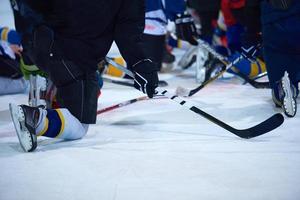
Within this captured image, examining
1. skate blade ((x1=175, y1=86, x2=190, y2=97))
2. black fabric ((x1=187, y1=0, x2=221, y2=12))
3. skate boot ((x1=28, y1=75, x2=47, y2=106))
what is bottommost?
skate blade ((x1=175, y1=86, x2=190, y2=97))

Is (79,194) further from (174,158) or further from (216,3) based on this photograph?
(216,3)

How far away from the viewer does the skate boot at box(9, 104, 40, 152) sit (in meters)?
1.47

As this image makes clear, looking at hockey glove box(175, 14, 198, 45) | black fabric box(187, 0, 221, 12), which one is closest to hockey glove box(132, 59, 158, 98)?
hockey glove box(175, 14, 198, 45)

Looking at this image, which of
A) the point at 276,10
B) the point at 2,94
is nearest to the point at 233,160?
the point at 276,10

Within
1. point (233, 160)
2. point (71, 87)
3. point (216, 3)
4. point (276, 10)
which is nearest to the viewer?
point (233, 160)

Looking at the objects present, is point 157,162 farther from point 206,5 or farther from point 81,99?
point 206,5

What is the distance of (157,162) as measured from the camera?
141cm

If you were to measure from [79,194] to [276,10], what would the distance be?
4.43 ft

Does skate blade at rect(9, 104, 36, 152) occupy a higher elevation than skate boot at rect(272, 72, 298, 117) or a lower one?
higher

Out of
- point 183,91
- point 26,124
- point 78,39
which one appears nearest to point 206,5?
point 183,91

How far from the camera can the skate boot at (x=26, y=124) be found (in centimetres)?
147

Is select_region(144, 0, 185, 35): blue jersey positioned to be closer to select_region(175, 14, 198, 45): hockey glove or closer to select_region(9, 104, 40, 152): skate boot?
select_region(175, 14, 198, 45): hockey glove

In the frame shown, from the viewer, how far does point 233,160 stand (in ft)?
4.64

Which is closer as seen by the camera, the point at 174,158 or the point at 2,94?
the point at 174,158
